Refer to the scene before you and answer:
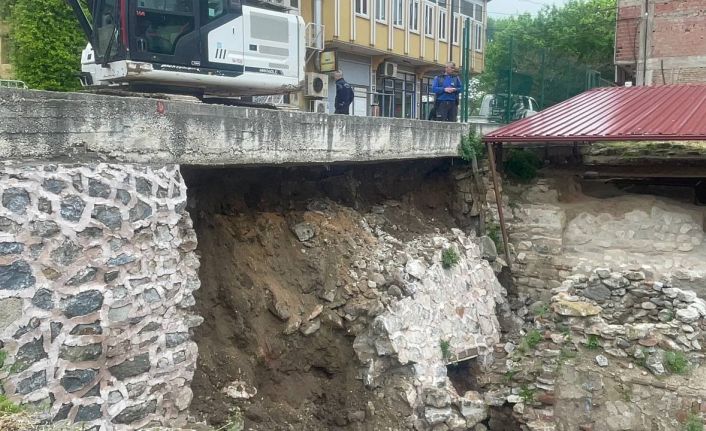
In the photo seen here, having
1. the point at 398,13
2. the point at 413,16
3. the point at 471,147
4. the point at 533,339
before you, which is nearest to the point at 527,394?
the point at 533,339

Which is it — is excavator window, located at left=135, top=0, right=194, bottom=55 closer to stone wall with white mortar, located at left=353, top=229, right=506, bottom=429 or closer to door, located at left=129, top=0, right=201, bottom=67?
door, located at left=129, top=0, right=201, bottom=67

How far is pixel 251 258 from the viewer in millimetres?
6598

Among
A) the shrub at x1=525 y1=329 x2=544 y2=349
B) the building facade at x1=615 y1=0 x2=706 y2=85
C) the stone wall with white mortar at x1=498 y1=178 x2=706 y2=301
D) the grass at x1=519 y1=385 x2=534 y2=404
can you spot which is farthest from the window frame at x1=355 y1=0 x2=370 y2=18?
the grass at x1=519 y1=385 x2=534 y2=404

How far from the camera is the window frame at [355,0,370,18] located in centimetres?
1817

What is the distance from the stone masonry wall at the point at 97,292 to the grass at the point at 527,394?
4.51 m

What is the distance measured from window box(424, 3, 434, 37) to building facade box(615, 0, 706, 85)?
22.4 feet

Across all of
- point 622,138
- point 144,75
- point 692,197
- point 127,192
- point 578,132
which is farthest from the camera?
point 692,197

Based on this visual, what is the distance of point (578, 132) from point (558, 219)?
1.49m

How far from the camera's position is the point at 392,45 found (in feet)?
65.3

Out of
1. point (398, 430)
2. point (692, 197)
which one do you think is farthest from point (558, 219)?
point (398, 430)

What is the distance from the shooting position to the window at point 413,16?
2097 centimetres

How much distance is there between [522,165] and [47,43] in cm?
991

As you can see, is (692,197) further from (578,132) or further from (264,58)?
(264,58)

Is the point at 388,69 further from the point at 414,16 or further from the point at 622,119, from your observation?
the point at 622,119
